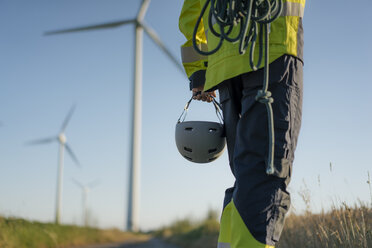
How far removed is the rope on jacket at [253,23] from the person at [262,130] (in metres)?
0.06

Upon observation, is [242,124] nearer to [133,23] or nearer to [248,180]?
[248,180]

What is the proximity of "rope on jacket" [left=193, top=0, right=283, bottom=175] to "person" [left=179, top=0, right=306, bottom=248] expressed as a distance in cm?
6

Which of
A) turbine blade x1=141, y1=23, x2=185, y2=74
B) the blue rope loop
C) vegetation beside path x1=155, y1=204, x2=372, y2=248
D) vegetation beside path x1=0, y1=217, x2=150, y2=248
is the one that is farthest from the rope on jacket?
turbine blade x1=141, y1=23, x2=185, y2=74

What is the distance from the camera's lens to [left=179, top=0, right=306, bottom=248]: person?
1938mm

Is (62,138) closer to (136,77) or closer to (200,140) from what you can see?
(136,77)

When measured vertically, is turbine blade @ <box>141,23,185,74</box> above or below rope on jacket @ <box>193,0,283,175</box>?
above

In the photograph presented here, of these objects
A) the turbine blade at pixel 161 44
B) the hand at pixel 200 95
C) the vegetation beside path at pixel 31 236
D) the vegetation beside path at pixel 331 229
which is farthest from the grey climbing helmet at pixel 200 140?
the turbine blade at pixel 161 44

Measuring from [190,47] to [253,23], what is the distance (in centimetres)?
80

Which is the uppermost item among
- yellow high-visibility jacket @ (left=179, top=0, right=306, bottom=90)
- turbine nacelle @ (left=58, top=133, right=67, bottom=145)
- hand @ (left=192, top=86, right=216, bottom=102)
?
yellow high-visibility jacket @ (left=179, top=0, right=306, bottom=90)

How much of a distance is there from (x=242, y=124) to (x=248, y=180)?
270 millimetres

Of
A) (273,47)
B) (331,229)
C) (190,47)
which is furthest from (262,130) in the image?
(331,229)

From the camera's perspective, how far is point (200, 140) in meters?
2.49

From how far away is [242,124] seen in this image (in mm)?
1999

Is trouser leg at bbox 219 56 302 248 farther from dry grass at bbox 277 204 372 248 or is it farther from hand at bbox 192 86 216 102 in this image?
dry grass at bbox 277 204 372 248
